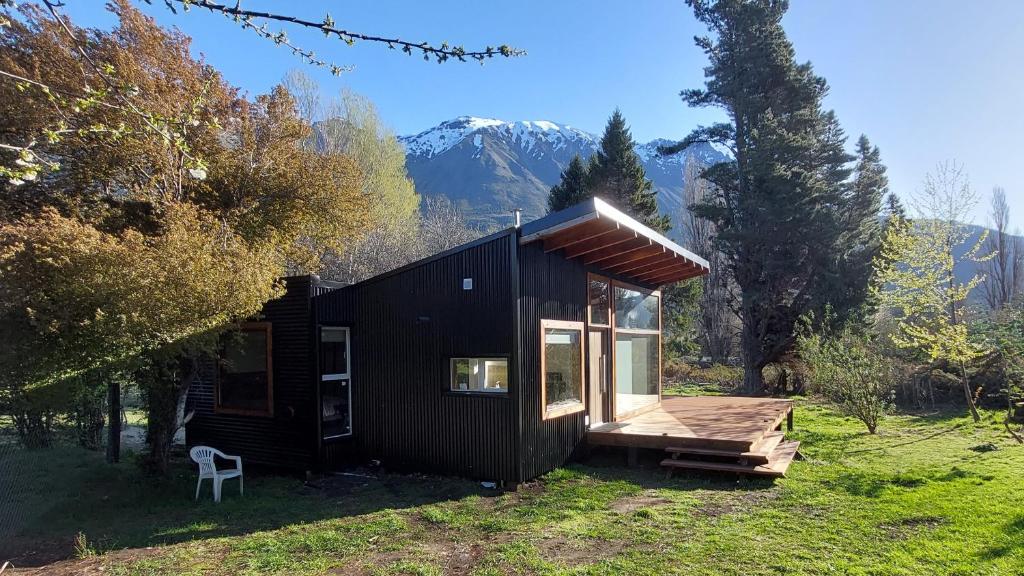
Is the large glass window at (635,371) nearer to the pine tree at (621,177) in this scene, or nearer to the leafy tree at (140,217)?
the leafy tree at (140,217)

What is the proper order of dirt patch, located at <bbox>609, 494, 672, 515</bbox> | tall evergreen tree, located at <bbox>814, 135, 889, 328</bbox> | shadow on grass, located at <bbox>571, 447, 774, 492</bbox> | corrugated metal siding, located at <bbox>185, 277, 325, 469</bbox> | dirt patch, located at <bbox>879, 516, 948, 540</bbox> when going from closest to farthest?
dirt patch, located at <bbox>879, 516, 948, 540</bbox>, dirt patch, located at <bbox>609, 494, 672, 515</bbox>, shadow on grass, located at <bbox>571, 447, 774, 492</bbox>, corrugated metal siding, located at <bbox>185, 277, 325, 469</bbox>, tall evergreen tree, located at <bbox>814, 135, 889, 328</bbox>

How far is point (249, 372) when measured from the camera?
824 cm

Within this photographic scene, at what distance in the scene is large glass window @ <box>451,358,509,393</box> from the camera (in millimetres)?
6824

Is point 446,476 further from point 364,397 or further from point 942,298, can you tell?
point 942,298

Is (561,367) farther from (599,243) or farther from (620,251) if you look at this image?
(620,251)

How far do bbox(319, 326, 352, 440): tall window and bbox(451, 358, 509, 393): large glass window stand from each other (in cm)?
180

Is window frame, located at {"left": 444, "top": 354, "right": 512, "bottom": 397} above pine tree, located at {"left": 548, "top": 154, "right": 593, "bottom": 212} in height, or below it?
below

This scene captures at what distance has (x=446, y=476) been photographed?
23.5ft

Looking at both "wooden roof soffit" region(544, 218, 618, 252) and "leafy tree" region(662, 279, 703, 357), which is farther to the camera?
"leafy tree" region(662, 279, 703, 357)

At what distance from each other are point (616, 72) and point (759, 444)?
6616 millimetres

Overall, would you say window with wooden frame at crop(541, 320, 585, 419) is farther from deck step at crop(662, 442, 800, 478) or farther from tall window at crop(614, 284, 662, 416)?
deck step at crop(662, 442, 800, 478)

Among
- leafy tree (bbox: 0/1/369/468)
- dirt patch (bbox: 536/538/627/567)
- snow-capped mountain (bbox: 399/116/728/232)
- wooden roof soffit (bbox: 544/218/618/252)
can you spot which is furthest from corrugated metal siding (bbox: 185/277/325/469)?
snow-capped mountain (bbox: 399/116/728/232)

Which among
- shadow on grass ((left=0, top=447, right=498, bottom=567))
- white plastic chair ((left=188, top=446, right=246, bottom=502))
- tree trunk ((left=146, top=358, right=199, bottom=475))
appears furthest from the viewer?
tree trunk ((left=146, top=358, right=199, bottom=475))

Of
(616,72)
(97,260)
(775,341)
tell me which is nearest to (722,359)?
(775,341)
